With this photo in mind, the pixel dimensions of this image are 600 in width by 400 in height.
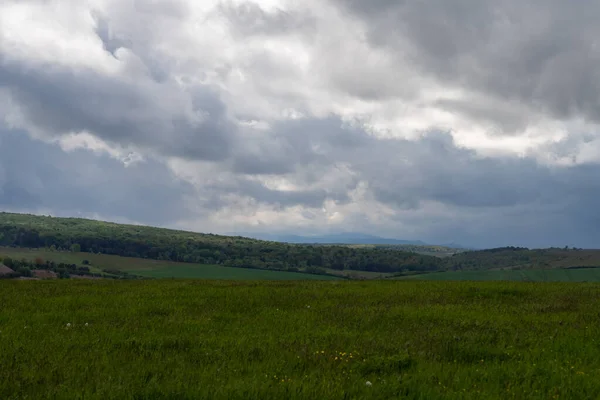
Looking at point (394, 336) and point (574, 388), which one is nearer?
point (574, 388)

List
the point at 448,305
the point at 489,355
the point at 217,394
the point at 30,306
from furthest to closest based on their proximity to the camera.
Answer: the point at 448,305
the point at 30,306
the point at 489,355
the point at 217,394

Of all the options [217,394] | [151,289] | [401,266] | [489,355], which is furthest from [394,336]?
[401,266]

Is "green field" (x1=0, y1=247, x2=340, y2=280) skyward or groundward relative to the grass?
groundward

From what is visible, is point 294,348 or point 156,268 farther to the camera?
point 156,268

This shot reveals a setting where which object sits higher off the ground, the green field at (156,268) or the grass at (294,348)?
the grass at (294,348)

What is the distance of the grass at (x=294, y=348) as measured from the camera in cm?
856

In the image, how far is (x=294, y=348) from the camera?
38.5ft

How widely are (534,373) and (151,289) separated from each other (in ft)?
63.1

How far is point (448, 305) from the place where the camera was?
65.0 feet

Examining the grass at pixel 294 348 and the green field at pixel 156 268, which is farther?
the green field at pixel 156 268

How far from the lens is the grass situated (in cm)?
856

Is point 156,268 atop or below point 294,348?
below

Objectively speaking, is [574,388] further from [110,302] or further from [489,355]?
[110,302]

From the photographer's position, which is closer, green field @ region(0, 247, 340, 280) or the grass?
the grass
